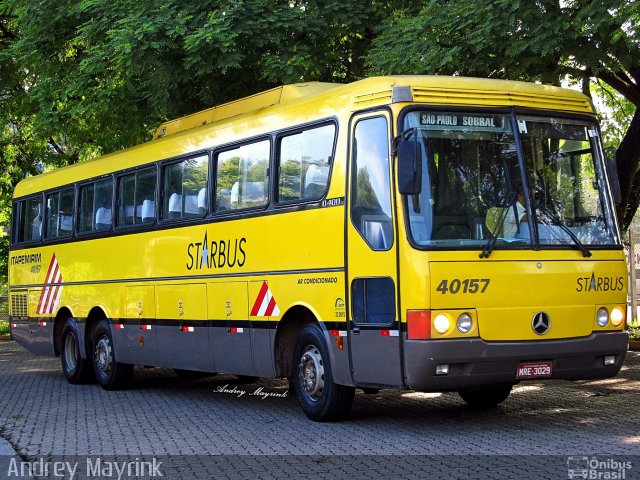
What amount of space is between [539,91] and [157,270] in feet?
21.5

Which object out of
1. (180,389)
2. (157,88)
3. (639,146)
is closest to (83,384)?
(180,389)

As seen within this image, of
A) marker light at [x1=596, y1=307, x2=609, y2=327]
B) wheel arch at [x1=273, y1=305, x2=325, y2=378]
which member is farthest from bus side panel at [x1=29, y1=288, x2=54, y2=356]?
marker light at [x1=596, y1=307, x2=609, y2=327]

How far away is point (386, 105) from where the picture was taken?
1094 centimetres

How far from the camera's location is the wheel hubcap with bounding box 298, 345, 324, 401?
11859mm

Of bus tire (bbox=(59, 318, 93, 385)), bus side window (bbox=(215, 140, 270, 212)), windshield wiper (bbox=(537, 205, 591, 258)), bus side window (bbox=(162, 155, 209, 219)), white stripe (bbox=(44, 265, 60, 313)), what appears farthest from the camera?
white stripe (bbox=(44, 265, 60, 313))

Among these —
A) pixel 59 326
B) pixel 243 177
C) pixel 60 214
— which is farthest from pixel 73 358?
pixel 243 177

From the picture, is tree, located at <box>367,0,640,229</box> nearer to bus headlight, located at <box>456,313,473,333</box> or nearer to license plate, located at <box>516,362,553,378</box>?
license plate, located at <box>516,362,553,378</box>

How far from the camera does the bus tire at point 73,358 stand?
18.0m

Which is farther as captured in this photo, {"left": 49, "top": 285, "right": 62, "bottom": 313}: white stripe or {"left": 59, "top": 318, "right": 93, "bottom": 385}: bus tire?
{"left": 49, "top": 285, "right": 62, "bottom": 313}: white stripe

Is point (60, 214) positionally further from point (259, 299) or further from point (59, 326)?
point (259, 299)

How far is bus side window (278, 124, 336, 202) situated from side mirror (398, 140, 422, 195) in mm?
1526

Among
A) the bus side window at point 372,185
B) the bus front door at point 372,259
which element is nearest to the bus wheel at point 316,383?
the bus front door at point 372,259

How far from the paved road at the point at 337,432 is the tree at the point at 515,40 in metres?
4.45

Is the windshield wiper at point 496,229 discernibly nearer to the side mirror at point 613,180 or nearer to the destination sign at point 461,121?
the destination sign at point 461,121
